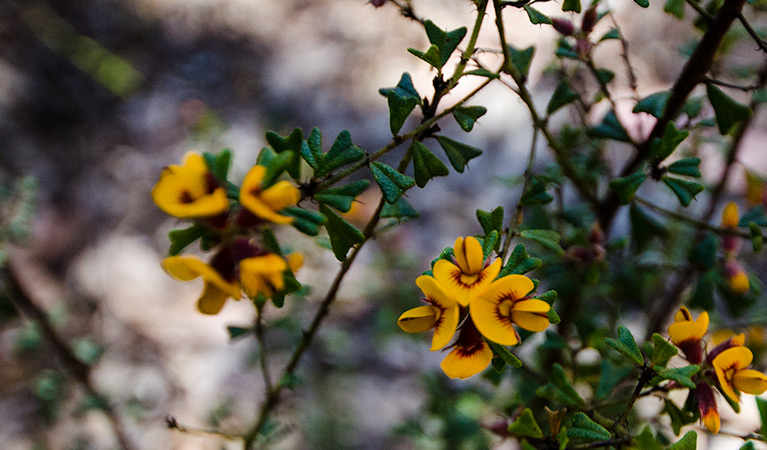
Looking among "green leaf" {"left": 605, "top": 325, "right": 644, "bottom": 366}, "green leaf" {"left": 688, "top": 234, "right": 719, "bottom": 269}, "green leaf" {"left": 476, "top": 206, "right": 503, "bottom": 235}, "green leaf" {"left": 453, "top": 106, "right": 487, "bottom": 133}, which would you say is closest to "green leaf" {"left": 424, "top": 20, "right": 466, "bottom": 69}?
"green leaf" {"left": 453, "top": 106, "right": 487, "bottom": 133}

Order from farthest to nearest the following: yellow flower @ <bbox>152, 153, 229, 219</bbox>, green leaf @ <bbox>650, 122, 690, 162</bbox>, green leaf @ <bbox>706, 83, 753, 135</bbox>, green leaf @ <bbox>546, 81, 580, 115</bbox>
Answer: green leaf @ <bbox>546, 81, 580, 115</bbox>
green leaf @ <bbox>706, 83, 753, 135</bbox>
green leaf @ <bbox>650, 122, 690, 162</bbox>
yellow flower @ <bbox>152, 153, 229, 219</bbox>

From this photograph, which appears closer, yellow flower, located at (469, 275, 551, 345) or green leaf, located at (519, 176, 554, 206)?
yellow flower, located at (469, 275, 551, 345)

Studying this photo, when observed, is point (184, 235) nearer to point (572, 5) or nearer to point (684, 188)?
point (572, 5)

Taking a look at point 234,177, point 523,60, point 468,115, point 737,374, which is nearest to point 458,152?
point 468,115

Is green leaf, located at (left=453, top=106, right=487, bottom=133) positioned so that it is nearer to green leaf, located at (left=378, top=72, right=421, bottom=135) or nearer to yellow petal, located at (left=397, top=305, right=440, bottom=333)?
green leaf, located at (left=378, top=72, right=421, bottom=135)

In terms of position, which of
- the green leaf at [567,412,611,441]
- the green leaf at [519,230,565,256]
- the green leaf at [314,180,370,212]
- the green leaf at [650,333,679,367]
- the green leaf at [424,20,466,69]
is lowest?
the green leaf at [567,412,611,441]

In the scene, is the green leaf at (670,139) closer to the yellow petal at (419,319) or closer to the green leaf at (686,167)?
the green leaf at (686,167)

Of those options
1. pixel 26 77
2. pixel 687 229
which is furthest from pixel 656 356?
pixel 26 77
